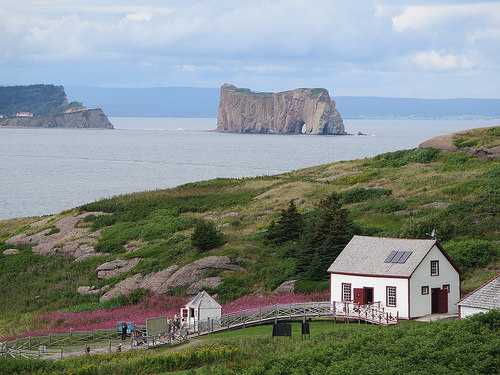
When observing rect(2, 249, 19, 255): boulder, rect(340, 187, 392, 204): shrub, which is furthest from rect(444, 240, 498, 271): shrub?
rect(2, 249, 19, 255): boulder

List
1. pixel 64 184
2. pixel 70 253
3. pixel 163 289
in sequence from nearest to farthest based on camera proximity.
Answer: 1. pixel 163 289
2. pixel 70 253
3. pixel 64 184

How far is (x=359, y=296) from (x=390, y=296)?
5.67 ft

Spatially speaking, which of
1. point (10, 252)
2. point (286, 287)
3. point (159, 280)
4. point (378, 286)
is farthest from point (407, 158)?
point (378, 286)

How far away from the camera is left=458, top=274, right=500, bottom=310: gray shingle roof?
169 feet

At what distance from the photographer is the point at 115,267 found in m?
78.5

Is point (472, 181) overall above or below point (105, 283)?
above

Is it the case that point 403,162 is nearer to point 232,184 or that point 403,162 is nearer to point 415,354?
point 232,184

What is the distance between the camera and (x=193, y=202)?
100688mm

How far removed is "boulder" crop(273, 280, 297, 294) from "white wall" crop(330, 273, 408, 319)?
5.42 meters

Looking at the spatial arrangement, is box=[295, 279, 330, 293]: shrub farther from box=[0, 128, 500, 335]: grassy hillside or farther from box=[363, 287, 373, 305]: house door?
box=[363, 287, 373, 305]: house door

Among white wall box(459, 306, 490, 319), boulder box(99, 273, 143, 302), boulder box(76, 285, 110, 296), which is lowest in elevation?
boulder box(76, 285, 110, 296)

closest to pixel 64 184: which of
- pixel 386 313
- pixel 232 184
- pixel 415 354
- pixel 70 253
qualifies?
pixel 232 184

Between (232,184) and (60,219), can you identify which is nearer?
(60,219)

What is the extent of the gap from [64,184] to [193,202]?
77.9m
